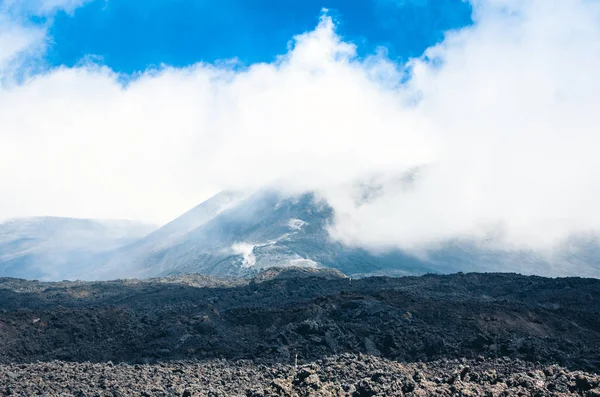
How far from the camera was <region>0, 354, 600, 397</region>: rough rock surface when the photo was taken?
1661cm

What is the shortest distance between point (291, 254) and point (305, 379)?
314ft

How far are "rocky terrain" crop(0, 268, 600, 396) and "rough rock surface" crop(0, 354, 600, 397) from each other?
0.06 m

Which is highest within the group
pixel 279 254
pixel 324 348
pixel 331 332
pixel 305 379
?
pixel 279 254

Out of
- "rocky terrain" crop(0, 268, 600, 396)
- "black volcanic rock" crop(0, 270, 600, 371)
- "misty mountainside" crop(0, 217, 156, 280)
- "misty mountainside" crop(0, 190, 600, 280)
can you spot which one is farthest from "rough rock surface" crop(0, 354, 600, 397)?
"misty mountainside" crop(0, 217, 156, 280)

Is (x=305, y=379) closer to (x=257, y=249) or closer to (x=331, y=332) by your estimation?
(x=331, y=332)

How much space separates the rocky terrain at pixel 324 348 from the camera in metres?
18.7

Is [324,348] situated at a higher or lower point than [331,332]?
lower

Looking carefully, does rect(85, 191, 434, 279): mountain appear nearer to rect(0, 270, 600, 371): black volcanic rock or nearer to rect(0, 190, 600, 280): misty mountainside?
rect(0, 190, 600, 280): misty mountainside

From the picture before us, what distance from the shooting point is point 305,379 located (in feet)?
56.1

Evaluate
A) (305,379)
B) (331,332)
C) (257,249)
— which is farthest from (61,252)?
(305,379)

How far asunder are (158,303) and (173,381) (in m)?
31.6

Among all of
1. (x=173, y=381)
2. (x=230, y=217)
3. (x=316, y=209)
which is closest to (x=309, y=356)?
(x=173, y=381)

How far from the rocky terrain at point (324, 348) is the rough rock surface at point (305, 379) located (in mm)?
56

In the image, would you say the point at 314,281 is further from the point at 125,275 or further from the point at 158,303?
the point at 125,275
